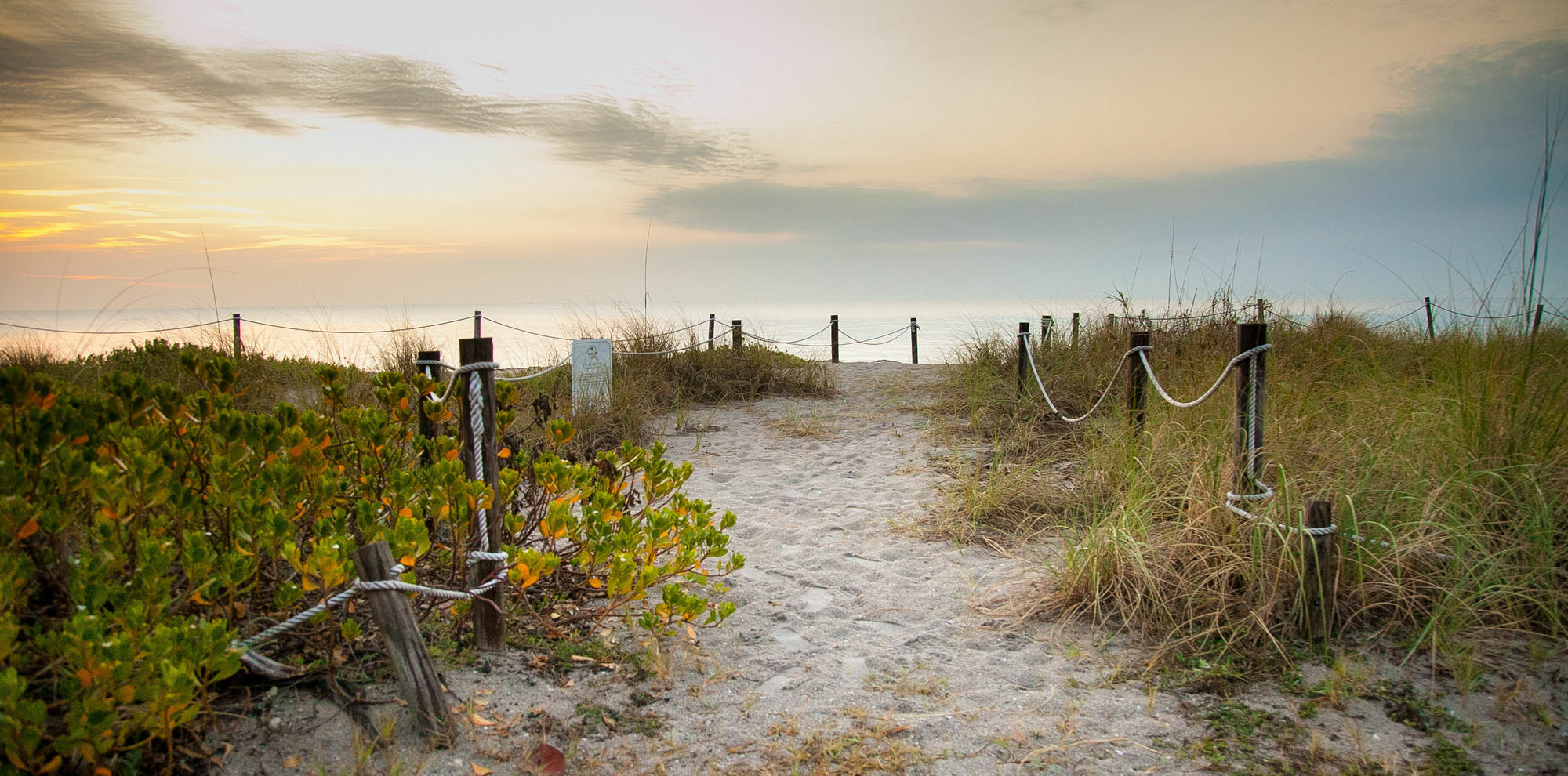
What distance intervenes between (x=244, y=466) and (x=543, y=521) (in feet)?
2.68

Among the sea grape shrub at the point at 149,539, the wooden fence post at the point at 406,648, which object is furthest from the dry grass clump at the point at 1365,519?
the sea grape shrub at the point at 149,539

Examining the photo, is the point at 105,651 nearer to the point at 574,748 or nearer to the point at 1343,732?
the point at 574,748

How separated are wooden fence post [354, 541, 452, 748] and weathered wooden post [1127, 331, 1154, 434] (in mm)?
4020

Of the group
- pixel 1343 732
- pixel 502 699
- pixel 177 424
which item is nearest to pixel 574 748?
pixel 502 699

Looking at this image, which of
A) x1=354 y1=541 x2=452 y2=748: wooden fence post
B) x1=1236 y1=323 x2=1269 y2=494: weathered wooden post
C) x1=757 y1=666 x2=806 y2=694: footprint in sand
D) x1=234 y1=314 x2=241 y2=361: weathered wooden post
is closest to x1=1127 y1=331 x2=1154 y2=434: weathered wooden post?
x1=1236 y1=323 x2=1269 y2=494: weathered wooden post

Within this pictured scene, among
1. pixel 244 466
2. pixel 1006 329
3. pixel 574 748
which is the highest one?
pixel 1006 329

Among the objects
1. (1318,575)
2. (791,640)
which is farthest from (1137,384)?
(791,640)

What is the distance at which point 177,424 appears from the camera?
2340mm

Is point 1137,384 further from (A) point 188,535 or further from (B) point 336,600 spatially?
(A) point 188,535

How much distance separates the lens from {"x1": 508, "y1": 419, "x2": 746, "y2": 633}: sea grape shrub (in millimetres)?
2549

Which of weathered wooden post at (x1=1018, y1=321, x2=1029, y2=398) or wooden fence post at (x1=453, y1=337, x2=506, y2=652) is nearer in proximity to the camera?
wooden fence post at (x1=453, y1=337, x2=506, y2=652)

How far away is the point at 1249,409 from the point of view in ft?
10.7

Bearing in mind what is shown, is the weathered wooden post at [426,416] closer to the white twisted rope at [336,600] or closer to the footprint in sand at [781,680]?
the white twisted rope at [336,600]

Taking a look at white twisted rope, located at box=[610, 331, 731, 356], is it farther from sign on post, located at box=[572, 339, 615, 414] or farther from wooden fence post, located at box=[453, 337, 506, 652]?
wooden fence post, located at box=[453, 337, 506, 652]
